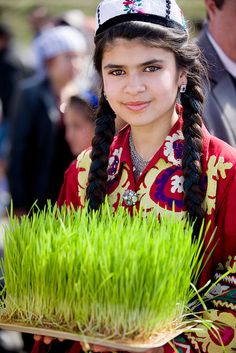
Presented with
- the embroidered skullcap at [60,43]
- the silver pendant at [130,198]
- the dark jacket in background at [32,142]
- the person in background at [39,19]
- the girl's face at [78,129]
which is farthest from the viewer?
the person in background at [39,19]

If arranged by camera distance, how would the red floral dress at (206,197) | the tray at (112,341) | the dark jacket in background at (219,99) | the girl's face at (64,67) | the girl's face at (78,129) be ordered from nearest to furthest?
the tray at (112,341) < the red floral dress at (206,197) < the dark jacket in background at (219,99) < the girl's face at (78,129) < the girl's face at (64,67)

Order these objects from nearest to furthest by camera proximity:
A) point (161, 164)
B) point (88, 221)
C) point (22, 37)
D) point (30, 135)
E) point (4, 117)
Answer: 1. point (88, 221)
2. point (161, 164)
3. point (30, 135)
4. point (4, 117)
5. point (22, 37)

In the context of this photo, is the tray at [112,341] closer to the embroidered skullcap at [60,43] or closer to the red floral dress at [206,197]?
the red floral dress at [206,197]

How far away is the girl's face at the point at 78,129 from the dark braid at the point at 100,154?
1.78m

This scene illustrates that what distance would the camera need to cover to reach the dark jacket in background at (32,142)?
5.84m

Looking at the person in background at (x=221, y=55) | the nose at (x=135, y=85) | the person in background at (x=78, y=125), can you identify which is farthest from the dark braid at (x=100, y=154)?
the person in background at (x=78, y=125)

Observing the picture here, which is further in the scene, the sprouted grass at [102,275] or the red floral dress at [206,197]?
the red floral dress at [206,197]

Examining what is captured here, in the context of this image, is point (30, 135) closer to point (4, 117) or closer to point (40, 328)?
point (4, 117)

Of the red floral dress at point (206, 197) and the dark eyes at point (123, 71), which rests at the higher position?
the dark eyes at point (123, 71)

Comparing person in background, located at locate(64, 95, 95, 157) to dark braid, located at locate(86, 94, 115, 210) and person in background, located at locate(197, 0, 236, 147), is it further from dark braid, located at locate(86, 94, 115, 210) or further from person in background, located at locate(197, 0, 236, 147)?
dark braid, located at locate(86, 94, 115, 210)

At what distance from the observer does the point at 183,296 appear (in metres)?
2.73

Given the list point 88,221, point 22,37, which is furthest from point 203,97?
point 22,37

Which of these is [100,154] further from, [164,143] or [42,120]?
[42,120]

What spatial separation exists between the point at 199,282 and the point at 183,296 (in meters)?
0.18
